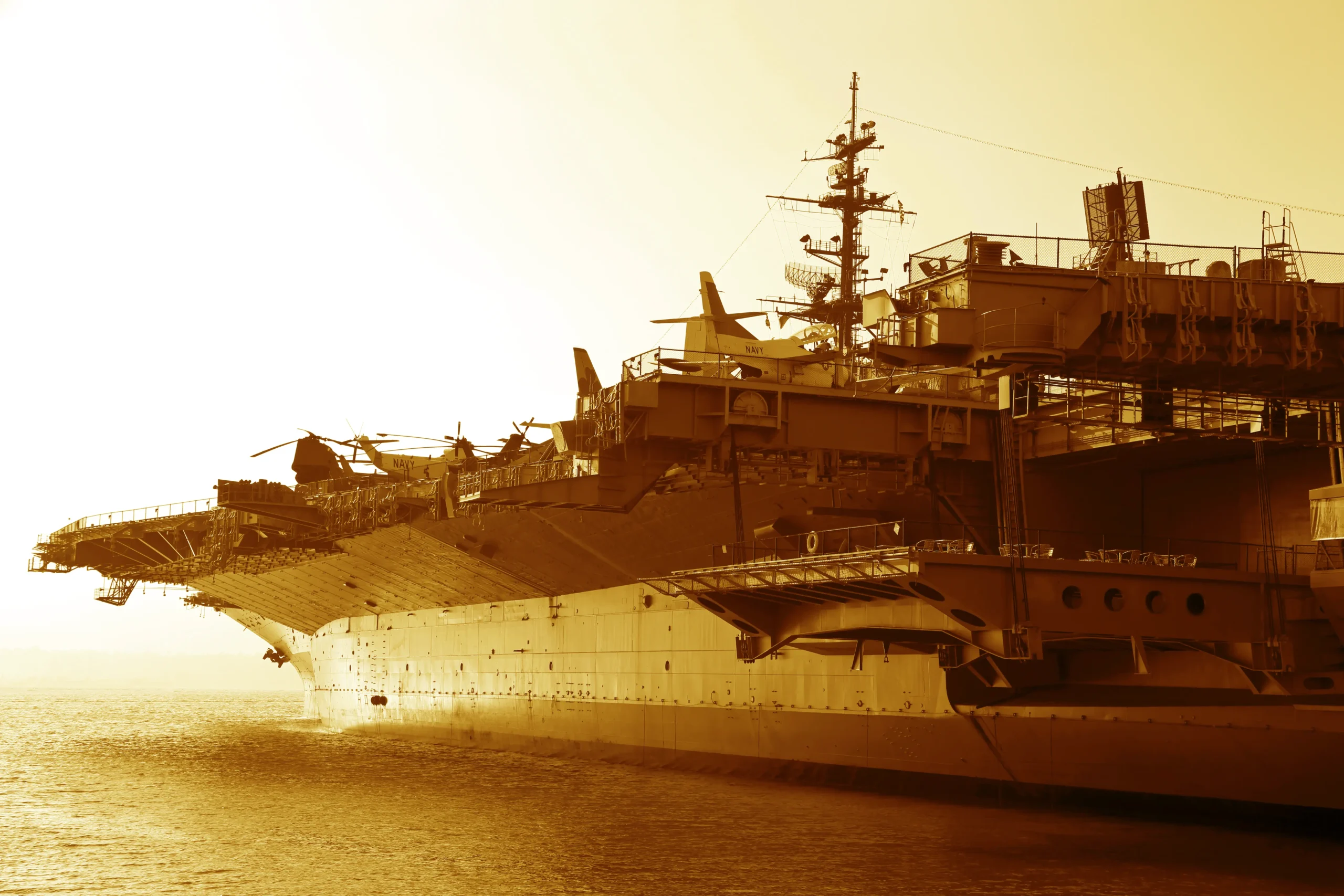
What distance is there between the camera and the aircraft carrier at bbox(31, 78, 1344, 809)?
18781 mm

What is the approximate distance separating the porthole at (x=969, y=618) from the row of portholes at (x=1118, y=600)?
1.24 metres

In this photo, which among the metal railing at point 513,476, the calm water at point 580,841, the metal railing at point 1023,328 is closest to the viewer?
the calm water at point 580,841

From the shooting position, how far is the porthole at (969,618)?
60.6ft

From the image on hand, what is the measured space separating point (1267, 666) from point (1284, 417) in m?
4.60

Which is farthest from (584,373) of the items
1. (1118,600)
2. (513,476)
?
(1118,600)

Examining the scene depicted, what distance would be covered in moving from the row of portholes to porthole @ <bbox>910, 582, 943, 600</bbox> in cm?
181

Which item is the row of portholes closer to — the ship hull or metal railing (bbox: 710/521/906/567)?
the ship hull

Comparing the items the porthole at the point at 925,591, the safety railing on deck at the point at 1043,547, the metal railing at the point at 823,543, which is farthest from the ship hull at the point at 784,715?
the porthole at the point at 925,591

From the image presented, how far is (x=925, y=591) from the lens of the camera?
18.7 m

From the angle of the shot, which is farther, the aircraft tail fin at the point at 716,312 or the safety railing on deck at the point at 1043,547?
the aircraft tail fin at the point at 716,312

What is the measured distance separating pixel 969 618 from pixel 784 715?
32.0 ft

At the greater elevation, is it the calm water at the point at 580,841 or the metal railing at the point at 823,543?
the metal railing at the point at 823,543

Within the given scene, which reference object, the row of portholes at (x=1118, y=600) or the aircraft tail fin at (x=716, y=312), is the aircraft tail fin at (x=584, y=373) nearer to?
the aircraft tail fin at (x=716, y=312)

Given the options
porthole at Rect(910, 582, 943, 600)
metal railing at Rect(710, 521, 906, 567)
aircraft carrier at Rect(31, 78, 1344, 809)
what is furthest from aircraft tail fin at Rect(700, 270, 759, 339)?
porthole at Rect(910, 582, 943, 600)
